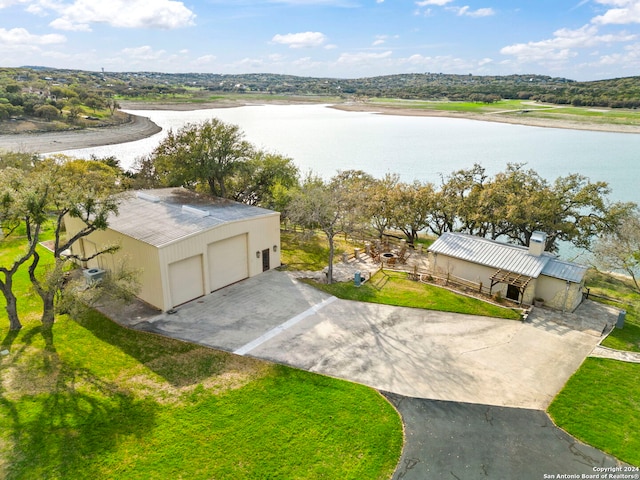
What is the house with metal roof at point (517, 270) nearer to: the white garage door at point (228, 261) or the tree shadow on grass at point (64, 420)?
the white garage door at point (228, 261)

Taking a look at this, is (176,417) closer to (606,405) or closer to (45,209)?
(45,209)

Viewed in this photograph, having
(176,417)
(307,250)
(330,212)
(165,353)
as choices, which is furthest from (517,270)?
(176,417)

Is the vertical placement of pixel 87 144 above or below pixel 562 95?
below

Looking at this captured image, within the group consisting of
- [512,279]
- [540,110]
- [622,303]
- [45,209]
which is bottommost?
[622,303]

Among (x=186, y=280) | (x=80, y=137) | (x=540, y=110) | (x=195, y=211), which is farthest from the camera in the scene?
(x=540, y=110)

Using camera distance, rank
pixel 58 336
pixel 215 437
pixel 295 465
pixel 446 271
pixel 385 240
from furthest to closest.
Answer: pixel 385 240 < pixel 446 271 < pixel 58 336 < pixel 215 437 < pixel 295 465

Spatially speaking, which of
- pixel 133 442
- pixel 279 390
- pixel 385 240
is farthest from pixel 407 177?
pixel 133 442

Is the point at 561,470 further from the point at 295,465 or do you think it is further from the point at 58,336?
the point at 58,336
